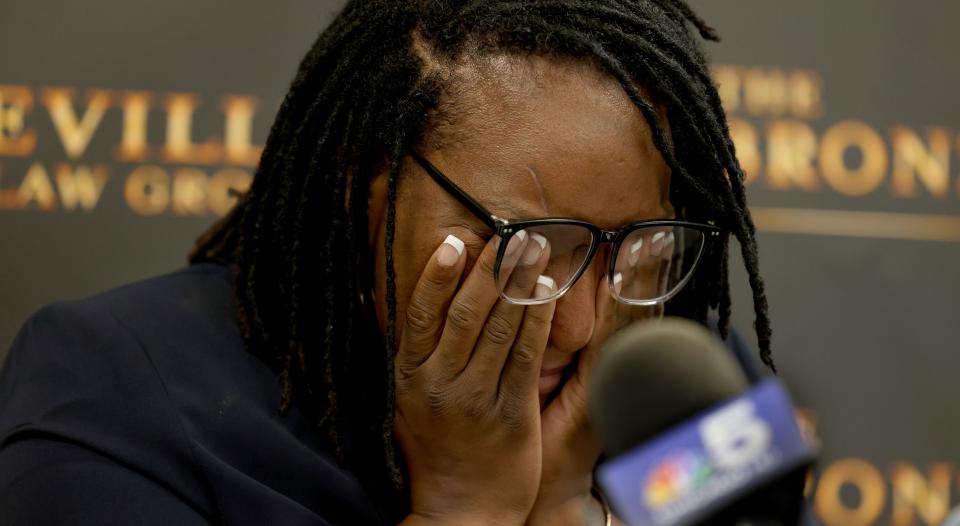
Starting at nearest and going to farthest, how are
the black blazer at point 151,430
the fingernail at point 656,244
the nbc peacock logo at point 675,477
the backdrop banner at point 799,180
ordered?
the nbc peacock logo at point 675,477 → the black blazer at point 151,430 → the fingernail at point 656,244 → the backdrop banner at point 799,180

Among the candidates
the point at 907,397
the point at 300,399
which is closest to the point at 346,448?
the point at 300,399

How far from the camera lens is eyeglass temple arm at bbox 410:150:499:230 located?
104cm

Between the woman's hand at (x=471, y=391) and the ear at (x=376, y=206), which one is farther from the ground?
the ear at (x=376, y=206)

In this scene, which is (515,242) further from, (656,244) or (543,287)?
(656,244)

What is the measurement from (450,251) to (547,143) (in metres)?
0.14

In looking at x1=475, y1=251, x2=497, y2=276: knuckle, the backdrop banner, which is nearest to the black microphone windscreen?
x1=475, y1=251, x2=497, y2=276: knuckle

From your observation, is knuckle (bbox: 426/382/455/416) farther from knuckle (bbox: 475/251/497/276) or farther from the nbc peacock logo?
the nbc peacock logo

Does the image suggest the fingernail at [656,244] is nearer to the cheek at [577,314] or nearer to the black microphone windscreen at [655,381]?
the cheek at [577,314]

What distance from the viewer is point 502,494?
1.11 meters

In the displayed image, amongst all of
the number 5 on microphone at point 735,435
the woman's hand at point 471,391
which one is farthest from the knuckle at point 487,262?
the number 5 on microphone at point 735,435

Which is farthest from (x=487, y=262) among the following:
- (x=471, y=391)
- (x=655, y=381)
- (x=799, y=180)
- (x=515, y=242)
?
(x=799, y=180)

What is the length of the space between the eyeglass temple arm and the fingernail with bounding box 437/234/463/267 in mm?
34

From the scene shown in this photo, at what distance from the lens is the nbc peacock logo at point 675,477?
490 millimetres

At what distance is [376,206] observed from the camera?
1.15 meters
